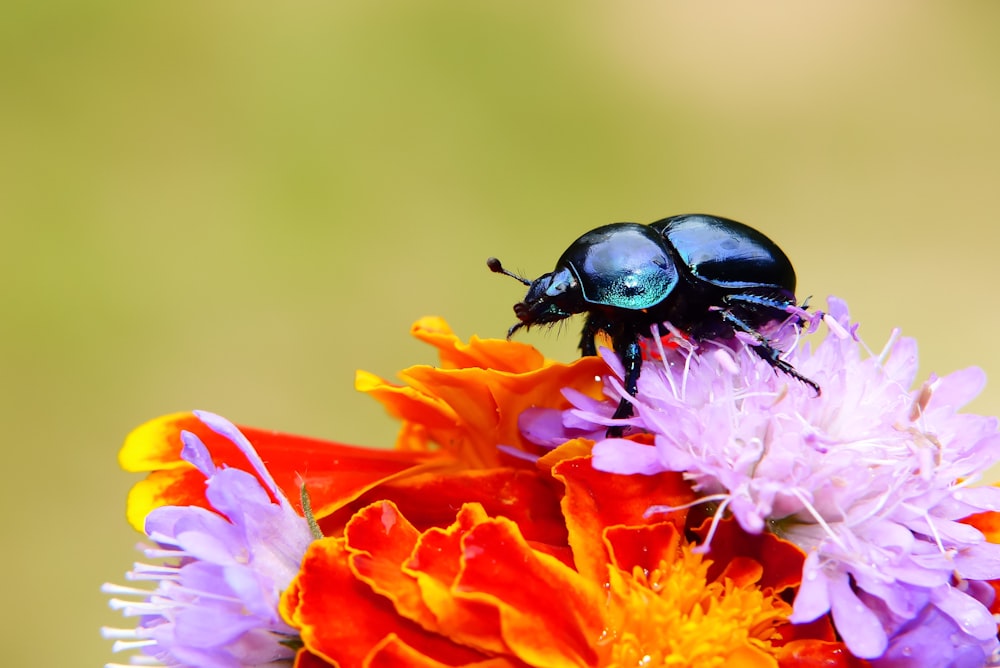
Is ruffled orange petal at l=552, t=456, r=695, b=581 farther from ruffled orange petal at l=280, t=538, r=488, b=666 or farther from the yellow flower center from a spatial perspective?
ruffled orange petal at l=280, t=538, r=488, b=666

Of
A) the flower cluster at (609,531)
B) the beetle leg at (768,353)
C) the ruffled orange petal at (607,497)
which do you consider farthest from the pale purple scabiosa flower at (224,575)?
the beetle leg at (768,353)

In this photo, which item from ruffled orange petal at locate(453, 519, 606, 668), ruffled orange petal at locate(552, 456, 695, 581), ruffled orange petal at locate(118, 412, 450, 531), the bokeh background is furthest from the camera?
the bokeh background

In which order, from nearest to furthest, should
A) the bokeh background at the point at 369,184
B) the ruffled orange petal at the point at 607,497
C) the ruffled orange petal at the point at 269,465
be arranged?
the ruffled orange petal at the point at 607,497 < the ruffled orange petal at the point at 269,465 < the bokeh background at the point at 369,184

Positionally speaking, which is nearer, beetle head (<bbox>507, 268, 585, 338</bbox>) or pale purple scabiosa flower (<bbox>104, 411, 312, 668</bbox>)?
pale purple scabiosa flower (<bbox>104, 411, 312, 668</bbox>)

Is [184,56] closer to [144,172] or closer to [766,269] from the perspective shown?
[144,172]

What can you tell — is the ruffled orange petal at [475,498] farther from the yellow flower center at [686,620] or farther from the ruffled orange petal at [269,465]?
the yellow flower center at [686,620]

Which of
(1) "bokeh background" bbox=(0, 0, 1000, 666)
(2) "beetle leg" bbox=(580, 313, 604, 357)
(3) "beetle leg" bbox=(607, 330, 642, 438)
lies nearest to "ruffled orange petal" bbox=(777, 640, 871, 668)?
(3) "beetle leg" bbox=(607, 330, 642, 438)

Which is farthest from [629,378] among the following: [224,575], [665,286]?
[224,575]
